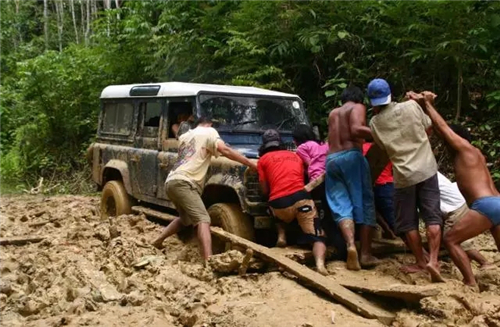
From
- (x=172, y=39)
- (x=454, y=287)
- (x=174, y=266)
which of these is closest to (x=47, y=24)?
(x=172, y=39)

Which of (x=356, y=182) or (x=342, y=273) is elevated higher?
(x=356, y=182)

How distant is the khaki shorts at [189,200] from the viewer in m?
5.28

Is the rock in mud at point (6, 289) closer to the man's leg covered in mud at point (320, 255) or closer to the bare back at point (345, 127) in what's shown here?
the man's leg covered in mud at point (320, 255)

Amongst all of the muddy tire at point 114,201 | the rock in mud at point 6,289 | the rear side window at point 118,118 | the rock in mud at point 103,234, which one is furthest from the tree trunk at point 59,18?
the rock in mud at point 6,289

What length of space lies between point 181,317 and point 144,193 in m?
2.89

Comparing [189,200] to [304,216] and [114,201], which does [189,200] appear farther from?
[114,201]

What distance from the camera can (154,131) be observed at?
6.67m

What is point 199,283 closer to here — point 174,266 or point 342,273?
point 174,266

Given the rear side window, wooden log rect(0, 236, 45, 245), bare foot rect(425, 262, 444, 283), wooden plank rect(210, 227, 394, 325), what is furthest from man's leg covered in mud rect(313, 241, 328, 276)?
wooden log rect(0, 236, 45, 245)

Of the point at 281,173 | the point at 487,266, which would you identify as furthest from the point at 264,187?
the point at 487,266

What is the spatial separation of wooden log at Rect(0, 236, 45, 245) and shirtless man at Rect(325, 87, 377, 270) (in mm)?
3694

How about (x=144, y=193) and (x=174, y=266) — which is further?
(x=144, y=193)

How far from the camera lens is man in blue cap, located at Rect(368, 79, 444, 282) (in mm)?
4406

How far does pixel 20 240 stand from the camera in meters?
6.55
